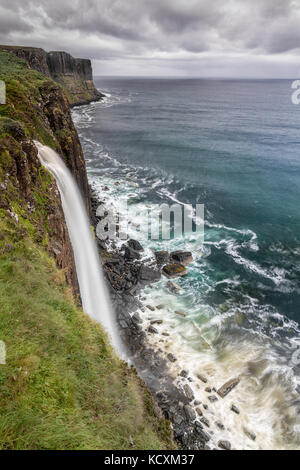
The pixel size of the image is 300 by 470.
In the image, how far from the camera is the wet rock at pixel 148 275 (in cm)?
2750

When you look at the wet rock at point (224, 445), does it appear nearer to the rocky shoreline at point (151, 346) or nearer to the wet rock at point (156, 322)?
the rocky shoreline at point (151, 346)

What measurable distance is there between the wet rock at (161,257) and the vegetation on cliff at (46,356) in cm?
1517

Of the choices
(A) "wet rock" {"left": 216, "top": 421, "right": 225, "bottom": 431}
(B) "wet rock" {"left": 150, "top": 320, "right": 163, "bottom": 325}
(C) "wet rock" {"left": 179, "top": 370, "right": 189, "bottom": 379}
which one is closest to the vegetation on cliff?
(A) "wet rock" {"left": 216, "top": 421, "right": 225, "bottom": 431}

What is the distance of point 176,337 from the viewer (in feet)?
71.5

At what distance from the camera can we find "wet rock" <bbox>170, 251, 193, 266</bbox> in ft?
100

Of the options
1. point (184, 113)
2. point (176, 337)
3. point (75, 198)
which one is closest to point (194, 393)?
point (176, 337)

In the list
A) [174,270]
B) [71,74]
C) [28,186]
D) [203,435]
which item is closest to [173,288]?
[174,270]

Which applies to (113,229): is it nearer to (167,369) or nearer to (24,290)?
(167,369)

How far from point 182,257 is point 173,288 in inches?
195

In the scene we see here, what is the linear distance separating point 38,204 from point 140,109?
450ft

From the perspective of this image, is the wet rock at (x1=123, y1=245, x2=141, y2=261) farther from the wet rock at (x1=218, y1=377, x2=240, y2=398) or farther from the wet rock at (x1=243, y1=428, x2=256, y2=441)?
the wet rock at (x1=243, y1=428, x2=256, y2=441)

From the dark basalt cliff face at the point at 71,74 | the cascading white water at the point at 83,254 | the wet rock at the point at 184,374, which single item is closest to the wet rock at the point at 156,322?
the cascading white water at the point at 83,254

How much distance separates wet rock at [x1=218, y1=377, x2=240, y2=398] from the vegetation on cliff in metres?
8.49

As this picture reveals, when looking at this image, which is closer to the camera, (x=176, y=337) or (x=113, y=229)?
(x=176, y=337)
